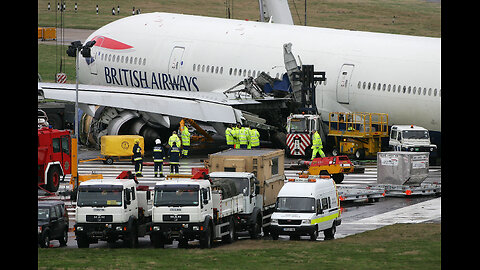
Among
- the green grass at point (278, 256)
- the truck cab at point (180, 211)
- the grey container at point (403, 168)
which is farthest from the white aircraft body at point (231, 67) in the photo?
the truck cab at point (180, 211)

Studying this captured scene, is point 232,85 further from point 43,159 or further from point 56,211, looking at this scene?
point 56,211

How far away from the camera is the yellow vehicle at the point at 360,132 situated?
52.4 meters

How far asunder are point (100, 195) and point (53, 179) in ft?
37.8

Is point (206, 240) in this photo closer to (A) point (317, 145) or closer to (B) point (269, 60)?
(A) point (317, 145)

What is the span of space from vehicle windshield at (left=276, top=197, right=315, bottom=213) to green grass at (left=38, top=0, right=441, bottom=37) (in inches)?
3550

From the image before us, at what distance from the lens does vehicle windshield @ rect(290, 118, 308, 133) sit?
2084 inches

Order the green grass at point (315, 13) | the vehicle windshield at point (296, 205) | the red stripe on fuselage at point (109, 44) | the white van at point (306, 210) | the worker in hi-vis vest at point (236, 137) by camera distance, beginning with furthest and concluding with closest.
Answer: the green grass at point (315, 13), the red stripe on fuselage at point (109, 44), the worker in hi-vis vest at point (236, 137), the vehicle windshield at point (296, 205), the white van at point (306, 210)

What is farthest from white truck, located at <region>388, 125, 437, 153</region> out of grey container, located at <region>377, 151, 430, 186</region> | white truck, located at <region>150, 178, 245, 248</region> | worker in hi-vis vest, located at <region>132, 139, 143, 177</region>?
white truck, located at <region>150, 178, 245, 248</region>

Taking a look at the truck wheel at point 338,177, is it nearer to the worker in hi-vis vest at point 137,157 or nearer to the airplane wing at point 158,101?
the airplane wing at point 158,101

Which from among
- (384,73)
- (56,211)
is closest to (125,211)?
(56,211)

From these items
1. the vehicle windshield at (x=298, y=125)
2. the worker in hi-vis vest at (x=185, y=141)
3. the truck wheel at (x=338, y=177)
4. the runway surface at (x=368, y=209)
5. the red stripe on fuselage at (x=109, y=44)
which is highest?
the red stripe on fuselage at (x=109, y=44)

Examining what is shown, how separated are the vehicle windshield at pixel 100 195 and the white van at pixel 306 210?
482 centimetres

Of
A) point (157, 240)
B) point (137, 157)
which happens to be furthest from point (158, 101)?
point (157, 240)

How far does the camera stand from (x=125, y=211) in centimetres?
3259
